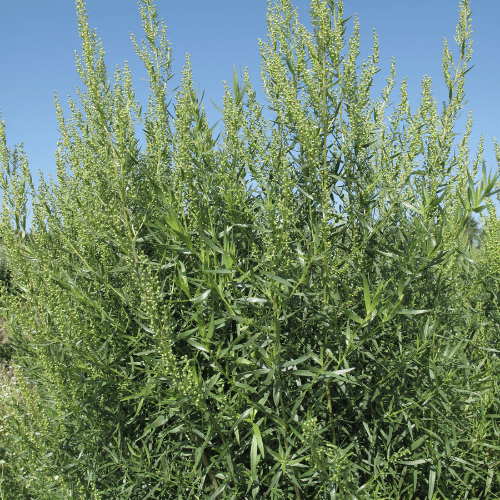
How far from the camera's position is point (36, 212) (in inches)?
121

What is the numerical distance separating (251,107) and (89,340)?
1.74 m

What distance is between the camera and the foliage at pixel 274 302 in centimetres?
189

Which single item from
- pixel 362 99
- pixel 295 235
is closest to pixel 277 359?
pixel 295 235

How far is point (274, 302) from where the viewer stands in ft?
5.88

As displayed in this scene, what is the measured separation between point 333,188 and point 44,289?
2.00m

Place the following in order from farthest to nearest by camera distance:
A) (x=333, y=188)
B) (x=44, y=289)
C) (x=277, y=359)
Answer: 1. (x=44, y=289)
2. (x=333, y=188)
3. (x=277, y=359)

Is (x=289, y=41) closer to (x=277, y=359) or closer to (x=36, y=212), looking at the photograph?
(x=277, y=359)

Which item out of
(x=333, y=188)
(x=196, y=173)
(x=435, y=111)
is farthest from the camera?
(x=435, y=111)

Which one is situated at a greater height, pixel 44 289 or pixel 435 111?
pixel 435 111

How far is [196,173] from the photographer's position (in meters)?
2.31

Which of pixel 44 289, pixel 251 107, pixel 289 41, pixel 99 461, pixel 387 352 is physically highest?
pixel 289 41

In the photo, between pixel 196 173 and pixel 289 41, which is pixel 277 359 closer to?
pixel 196 173

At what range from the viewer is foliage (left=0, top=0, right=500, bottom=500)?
1.89m

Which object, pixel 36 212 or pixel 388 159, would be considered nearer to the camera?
pixel 388 159
